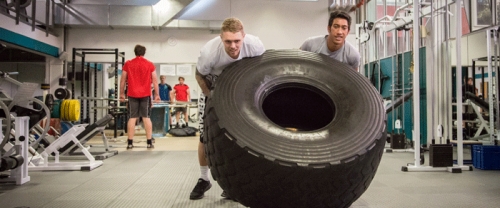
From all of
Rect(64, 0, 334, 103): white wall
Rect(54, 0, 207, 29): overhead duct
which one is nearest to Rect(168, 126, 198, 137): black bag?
Rect(64, 0, 334, 103): white wall

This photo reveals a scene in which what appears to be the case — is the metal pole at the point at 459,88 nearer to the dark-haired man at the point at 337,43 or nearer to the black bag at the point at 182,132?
the dark-haired man at the point at 337,43

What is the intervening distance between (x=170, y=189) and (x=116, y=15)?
5862 mm

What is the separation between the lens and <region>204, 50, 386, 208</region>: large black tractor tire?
1143 millimetres

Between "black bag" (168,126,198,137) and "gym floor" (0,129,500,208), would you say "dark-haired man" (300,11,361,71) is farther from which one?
"black bag" (168,126,198,137)

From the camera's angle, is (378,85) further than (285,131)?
Yes

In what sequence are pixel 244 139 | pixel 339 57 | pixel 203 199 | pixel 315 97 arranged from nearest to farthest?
1. pixel 244 139
2. pixel 315 97
3. pixel 339 57
4. pixel 203 199

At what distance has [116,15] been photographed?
748 centimetres

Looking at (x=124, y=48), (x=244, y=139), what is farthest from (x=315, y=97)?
(x=124, y=48)

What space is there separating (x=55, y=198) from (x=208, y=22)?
598 cm

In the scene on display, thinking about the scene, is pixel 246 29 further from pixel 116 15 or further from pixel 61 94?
pixel 61 94

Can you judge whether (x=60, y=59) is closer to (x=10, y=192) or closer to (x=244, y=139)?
(x=10, y=192)

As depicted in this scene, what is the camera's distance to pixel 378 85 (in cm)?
635

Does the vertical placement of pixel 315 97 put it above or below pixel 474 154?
above

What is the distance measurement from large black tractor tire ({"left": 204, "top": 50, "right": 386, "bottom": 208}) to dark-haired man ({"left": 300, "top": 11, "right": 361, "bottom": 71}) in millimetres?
351
